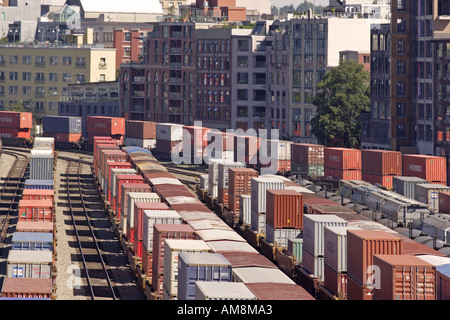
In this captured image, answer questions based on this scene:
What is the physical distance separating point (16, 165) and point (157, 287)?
3540 inches

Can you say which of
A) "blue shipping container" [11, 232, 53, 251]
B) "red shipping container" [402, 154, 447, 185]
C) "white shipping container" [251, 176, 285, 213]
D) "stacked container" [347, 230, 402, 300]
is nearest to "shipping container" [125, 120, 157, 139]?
"red shipping container" [402, 154, 447, 185]

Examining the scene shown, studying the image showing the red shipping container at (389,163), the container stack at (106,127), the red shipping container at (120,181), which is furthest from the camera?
the container stack at (106,127)

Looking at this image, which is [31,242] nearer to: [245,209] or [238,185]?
[245,209]

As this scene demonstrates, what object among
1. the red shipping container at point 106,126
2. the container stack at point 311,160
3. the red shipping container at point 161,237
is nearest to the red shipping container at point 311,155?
the container stack at point 311,160

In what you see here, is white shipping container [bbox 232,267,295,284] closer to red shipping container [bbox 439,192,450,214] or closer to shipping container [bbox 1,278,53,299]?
shipping container [bbox 1,278,53,299]

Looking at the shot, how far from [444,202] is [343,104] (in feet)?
205

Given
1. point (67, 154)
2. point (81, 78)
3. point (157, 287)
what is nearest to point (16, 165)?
point (67, 154)

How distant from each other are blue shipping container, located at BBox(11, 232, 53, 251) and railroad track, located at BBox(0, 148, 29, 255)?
43.0 feet

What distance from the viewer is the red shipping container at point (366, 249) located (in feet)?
124

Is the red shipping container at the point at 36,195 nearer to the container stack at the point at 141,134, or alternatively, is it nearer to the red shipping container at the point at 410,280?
the red shipping container at the point at 410,280

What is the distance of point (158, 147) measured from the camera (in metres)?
147

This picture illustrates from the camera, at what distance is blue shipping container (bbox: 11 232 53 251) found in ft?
166

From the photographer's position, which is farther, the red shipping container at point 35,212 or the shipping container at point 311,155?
the shipping container at point 311,155

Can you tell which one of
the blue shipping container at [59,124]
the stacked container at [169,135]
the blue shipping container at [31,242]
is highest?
the blue shipping container at [59,124]
